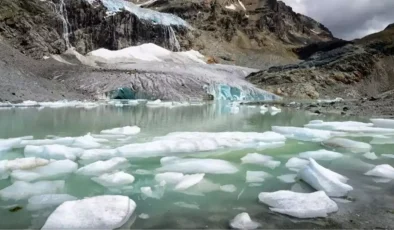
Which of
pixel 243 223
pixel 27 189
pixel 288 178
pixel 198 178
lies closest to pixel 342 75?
pixel 288 178

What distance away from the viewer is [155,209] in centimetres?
415

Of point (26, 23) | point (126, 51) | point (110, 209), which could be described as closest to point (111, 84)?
point (26, 23)

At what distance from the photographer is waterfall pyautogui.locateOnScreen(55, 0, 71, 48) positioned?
50.3 m

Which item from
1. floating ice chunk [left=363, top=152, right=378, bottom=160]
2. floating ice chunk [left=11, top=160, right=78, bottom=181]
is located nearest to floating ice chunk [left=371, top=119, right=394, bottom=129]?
floating ice chunk [left=363, top=152, right=378, bottom=160]

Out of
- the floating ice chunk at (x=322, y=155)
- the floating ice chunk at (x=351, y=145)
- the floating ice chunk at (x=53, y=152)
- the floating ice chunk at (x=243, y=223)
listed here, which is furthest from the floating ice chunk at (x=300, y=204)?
the floating ice chunk at (x=351, y=145)

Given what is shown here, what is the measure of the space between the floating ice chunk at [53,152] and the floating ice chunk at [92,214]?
291 cm

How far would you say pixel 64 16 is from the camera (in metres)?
51.8

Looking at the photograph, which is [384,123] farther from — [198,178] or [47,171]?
[47,171]

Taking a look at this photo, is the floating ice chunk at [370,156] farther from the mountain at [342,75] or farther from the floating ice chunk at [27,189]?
the mountain at [342,75]

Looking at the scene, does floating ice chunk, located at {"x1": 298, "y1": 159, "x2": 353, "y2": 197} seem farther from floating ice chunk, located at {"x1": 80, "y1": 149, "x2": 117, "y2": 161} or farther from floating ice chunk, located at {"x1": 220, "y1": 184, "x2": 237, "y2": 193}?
floating ice chunk, located at {"x1": 80, "y1": 149, "x2": 117, "y2": 161}

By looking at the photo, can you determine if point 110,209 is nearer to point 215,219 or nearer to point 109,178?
point 215,219

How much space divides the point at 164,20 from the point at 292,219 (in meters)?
63.9

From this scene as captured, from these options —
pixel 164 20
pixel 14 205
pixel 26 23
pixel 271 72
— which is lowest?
pixel 14 205

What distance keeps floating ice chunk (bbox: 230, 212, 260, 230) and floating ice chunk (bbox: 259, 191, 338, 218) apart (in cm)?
49
